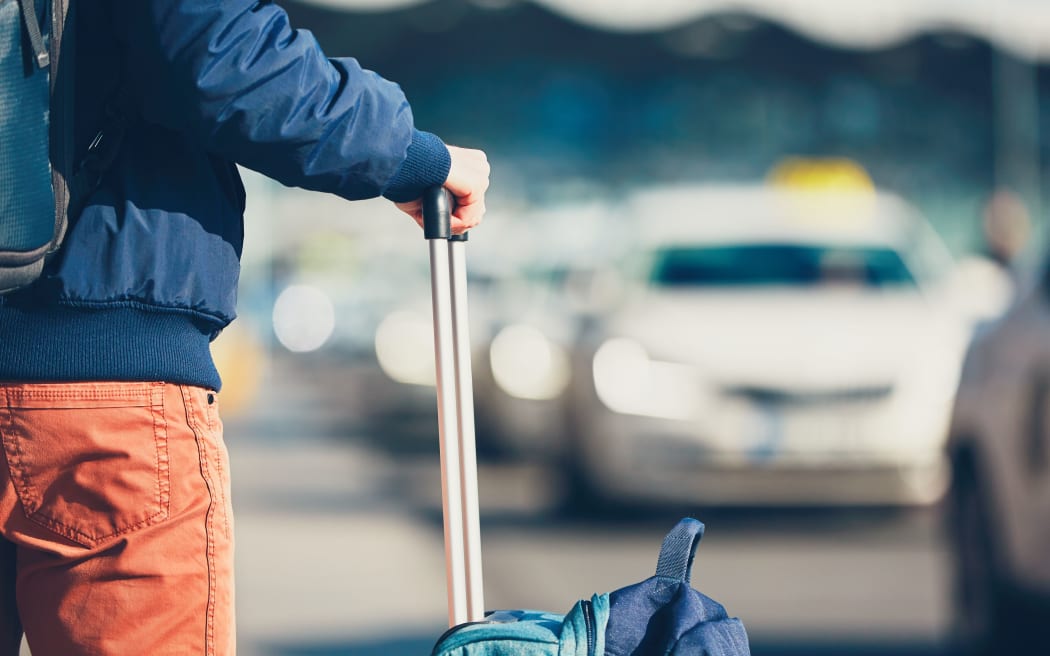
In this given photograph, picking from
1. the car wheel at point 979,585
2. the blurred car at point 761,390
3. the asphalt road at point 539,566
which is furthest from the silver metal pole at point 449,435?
the blurred car at point 761,390

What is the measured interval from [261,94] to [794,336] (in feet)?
24.2

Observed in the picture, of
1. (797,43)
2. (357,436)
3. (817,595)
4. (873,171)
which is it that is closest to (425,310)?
(357,436)

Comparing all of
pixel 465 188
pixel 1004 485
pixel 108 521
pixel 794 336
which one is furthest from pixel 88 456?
pixel 794 336

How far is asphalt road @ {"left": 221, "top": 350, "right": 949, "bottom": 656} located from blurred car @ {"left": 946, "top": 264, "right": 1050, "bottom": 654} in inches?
15.0

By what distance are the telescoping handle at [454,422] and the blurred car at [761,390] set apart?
662cm

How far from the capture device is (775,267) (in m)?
10.3

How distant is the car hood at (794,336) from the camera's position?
938 centimetres

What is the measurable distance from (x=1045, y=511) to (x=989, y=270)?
10.5 m

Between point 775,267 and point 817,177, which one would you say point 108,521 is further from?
point 817,177

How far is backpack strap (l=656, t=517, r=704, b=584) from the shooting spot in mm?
2523

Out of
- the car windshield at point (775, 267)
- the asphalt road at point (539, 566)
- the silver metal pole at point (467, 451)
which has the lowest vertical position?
the asphalt road at point (539, 566)

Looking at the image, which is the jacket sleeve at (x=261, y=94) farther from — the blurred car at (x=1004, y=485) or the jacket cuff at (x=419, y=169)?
the blurred car at (x=1004, y=485)

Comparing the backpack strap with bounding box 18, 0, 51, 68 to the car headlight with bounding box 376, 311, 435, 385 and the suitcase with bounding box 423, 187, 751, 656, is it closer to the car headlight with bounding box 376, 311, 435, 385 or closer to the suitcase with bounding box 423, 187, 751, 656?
the suitcase with bounding box 423, 187, 751, 656

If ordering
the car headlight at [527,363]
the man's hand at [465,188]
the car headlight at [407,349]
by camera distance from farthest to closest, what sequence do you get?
the car headlight at [407,349], the car headlight at [527,363], the man's hand at [465,188]
